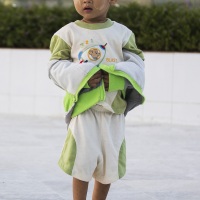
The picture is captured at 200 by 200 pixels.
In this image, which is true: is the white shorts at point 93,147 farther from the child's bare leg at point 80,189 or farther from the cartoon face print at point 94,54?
the cartoon face print at point 94,54

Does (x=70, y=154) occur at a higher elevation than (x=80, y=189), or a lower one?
higher

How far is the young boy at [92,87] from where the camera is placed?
179 inches

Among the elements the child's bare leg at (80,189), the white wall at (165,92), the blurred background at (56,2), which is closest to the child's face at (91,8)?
the child's bare leg at (80,189)

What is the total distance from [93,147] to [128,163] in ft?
9.29

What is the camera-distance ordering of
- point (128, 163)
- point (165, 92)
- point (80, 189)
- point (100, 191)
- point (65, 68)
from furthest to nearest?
point (165, 92)
point (128, 163)
point (100, 191)
point (80, 189)
point (65, 68)

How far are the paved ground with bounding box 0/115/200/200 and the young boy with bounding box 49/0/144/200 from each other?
3.57 feet

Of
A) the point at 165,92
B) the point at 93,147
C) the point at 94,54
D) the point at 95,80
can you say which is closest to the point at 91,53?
the point at 94,54

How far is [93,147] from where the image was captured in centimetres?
455

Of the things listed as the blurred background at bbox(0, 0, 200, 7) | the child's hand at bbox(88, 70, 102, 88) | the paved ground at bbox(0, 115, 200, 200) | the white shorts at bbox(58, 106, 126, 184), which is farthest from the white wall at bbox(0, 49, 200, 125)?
the child's hand at bbox(88, 70, 102, 88)

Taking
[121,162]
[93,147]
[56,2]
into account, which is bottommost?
[56,2]

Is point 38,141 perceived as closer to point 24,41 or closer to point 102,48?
point 24,41

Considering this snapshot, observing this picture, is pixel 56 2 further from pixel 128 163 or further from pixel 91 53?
pixel 91 53

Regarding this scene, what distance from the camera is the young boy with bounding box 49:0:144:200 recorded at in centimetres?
454

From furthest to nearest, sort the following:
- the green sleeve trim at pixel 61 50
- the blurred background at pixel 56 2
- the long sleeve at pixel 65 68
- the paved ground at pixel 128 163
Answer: the blurred background at pixel 56 2 < the paved ground at pixel 128 163 < the green sleeve trim at pixel 61 50 < the long sleeve at pixel 65 68
